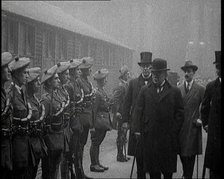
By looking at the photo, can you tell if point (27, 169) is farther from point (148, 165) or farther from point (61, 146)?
point (148, 165)

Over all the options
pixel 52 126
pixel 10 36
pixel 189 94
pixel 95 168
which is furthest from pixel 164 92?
pixel 10 36

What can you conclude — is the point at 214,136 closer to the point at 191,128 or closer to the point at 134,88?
the point at 191,128

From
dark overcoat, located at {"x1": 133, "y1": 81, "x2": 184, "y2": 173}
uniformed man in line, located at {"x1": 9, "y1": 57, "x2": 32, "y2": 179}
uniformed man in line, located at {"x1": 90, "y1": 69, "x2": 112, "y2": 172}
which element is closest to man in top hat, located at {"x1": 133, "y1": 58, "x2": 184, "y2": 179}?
dark overcoat, located at {"x1": 133, "y1": 81, "x2": 184, "y2": 173}

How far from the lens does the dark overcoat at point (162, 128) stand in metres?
5.08

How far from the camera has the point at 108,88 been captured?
24.3 metres

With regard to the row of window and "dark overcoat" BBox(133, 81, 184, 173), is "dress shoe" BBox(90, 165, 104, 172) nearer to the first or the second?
"dark overcoat" BBox(133, 81, 184, 173)

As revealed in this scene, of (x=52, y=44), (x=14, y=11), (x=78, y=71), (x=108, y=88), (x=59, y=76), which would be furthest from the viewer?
(x=108, y=88)

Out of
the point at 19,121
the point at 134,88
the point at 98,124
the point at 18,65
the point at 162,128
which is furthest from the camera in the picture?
the point at 98,124

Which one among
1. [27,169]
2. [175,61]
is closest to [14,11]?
[27,169]

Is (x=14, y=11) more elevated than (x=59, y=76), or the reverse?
(x=14, y=11)

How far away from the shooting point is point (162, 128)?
5.08 meters

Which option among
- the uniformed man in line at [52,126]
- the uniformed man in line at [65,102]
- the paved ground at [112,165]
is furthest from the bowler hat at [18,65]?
the paved ground at [112,165]

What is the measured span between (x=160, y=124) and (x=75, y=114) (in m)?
1.78

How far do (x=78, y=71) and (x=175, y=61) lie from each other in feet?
52.6
